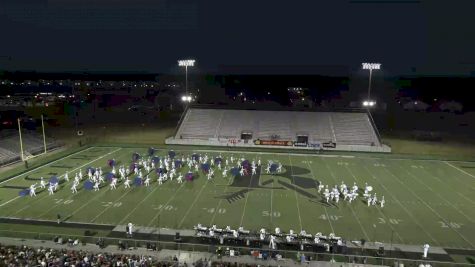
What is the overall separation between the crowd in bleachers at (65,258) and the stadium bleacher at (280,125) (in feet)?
93.2

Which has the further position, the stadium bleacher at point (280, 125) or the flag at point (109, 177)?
the stadium bleacher at point (280, 125)

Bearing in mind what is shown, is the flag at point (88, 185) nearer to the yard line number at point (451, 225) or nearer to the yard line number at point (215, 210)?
the yard line number at point (215, 210)

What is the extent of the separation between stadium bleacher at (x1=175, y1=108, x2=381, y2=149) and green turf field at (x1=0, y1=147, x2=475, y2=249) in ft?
36.7

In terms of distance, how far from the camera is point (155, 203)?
22.6 meters

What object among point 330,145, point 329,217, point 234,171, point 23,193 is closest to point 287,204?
point 329,217

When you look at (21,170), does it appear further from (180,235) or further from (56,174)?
(180,235)

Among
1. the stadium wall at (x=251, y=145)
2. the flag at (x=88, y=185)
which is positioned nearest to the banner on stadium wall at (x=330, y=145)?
the stadium wall at (x=251, y=145)

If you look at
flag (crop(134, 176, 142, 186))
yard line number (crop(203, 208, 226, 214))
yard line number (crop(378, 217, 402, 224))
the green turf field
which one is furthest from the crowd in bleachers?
yard line number (crop(378, 217, 402, 224))

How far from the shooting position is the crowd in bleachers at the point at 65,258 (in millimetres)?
13291

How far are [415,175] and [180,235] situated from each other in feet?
68.6

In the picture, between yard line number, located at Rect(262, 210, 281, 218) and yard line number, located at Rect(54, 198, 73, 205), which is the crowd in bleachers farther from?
yard line number, located at Rect(262, 210, 281, 218)

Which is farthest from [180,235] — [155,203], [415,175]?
[415,175]

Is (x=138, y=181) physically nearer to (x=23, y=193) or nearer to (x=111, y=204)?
(x=111, y=204)

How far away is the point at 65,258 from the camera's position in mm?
13797
